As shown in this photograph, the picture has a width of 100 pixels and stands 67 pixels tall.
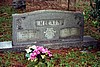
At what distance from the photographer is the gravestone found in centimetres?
643

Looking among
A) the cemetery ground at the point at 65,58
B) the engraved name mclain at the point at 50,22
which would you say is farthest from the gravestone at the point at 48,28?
Result: the cemetery ground at the point at 65,58

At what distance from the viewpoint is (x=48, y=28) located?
6.65 m

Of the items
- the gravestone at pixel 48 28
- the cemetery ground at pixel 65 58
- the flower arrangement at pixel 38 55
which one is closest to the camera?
the flower arrangement at pixel 38 55

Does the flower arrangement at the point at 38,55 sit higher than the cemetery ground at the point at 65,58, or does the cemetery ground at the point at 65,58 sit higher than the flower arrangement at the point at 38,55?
the flower arrangement at the point at 38,55

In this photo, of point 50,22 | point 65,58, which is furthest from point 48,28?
point 65,58

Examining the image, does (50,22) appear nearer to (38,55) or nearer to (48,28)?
(48,28)

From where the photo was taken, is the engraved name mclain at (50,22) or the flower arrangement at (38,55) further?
the engraved name mclain at (50,22)

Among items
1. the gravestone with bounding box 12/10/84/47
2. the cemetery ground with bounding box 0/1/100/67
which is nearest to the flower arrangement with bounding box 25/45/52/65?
A: the cemetery ground with bounding box 0/1/100/67

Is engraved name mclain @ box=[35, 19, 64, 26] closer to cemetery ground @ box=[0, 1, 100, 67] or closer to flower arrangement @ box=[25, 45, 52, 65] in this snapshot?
cemetery ground @ box=[0, 1, 100, 67]

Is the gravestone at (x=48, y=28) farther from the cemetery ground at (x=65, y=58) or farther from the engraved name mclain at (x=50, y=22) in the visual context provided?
the cemetery ground at (x=65, y=58)

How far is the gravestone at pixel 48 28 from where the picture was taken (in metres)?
6.43

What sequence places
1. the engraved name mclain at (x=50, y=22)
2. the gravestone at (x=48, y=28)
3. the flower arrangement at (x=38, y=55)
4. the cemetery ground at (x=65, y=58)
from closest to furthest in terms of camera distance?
1. the flower arrangement at (x=38, y=55)
2. the cemetery ground at (x=65, y=58)
3. the gravestone at (x=48, y=28)
4. the engraved name mclain at (x=50, y=22)

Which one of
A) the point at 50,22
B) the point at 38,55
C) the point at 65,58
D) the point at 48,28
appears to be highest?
the point at 50,22

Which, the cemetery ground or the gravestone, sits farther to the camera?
the gravestone
